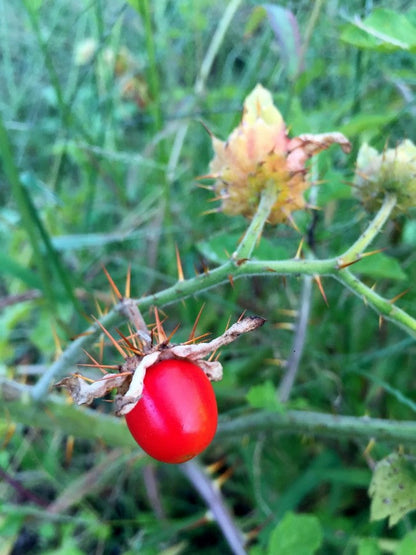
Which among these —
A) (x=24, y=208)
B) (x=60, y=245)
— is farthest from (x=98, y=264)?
(x=24, y=208)

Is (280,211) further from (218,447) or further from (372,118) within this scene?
(218,447)

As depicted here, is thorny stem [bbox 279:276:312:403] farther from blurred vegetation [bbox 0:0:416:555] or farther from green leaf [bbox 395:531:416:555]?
green leaf [bbox 395:531:416:555]

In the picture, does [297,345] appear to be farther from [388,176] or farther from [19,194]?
[19,194]

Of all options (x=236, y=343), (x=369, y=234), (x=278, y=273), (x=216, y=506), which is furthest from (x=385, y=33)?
(x=216, y=506)

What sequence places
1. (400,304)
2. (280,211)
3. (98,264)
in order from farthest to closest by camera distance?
(98,264)
(400,304)
(280,211)

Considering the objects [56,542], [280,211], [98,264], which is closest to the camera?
[280,211]

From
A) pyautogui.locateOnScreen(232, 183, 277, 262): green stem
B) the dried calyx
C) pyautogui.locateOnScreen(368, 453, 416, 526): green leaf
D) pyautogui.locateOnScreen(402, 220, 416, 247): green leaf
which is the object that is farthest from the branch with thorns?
pyautogui.locateOnScreen(402, 220, 416, 247): green leaf

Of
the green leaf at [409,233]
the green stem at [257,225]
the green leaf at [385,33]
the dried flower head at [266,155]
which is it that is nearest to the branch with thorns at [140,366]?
the green stem at [257,225]
